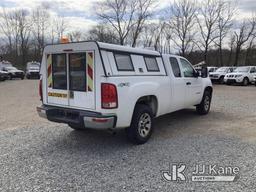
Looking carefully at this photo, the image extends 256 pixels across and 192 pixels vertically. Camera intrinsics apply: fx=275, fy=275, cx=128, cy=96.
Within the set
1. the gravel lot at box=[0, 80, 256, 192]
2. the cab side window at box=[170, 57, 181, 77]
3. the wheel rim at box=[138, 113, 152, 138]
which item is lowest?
the gravel lot at box=[0, 80, 256, 192]

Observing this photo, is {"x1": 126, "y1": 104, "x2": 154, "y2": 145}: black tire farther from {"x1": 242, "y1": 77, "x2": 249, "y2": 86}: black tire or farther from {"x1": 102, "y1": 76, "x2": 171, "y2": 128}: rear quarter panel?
{"x1": 242, "y1": 77, "x2": 249, "y2": 86}: black tire

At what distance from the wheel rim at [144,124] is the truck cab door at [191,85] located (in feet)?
6.44

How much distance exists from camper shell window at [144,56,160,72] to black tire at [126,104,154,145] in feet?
2.89

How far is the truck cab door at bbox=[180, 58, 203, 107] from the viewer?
7.30m

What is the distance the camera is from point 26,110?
9789 mm

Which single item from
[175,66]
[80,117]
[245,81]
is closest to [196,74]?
[175,66]

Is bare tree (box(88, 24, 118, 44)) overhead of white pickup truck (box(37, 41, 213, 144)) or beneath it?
overhead

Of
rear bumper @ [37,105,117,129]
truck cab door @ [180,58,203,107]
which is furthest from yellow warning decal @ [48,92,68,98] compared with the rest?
truck cab door @ [180,58,203,107]

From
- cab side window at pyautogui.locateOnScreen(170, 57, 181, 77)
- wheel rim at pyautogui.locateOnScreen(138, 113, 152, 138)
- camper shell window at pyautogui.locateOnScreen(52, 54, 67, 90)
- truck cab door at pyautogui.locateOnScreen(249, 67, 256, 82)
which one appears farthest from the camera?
truck cab door at pyautogui.locateOnScreen(249, 67, 256, 82)

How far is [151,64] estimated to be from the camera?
6055mm

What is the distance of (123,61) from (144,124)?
1.38 metres

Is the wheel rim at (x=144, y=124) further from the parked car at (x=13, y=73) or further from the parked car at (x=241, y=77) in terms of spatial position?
the parked car at (x=13, y=73)

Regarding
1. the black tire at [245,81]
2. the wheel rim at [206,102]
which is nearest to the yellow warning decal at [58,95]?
the wheel rim at [206,102]

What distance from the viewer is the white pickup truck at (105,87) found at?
188 inches
